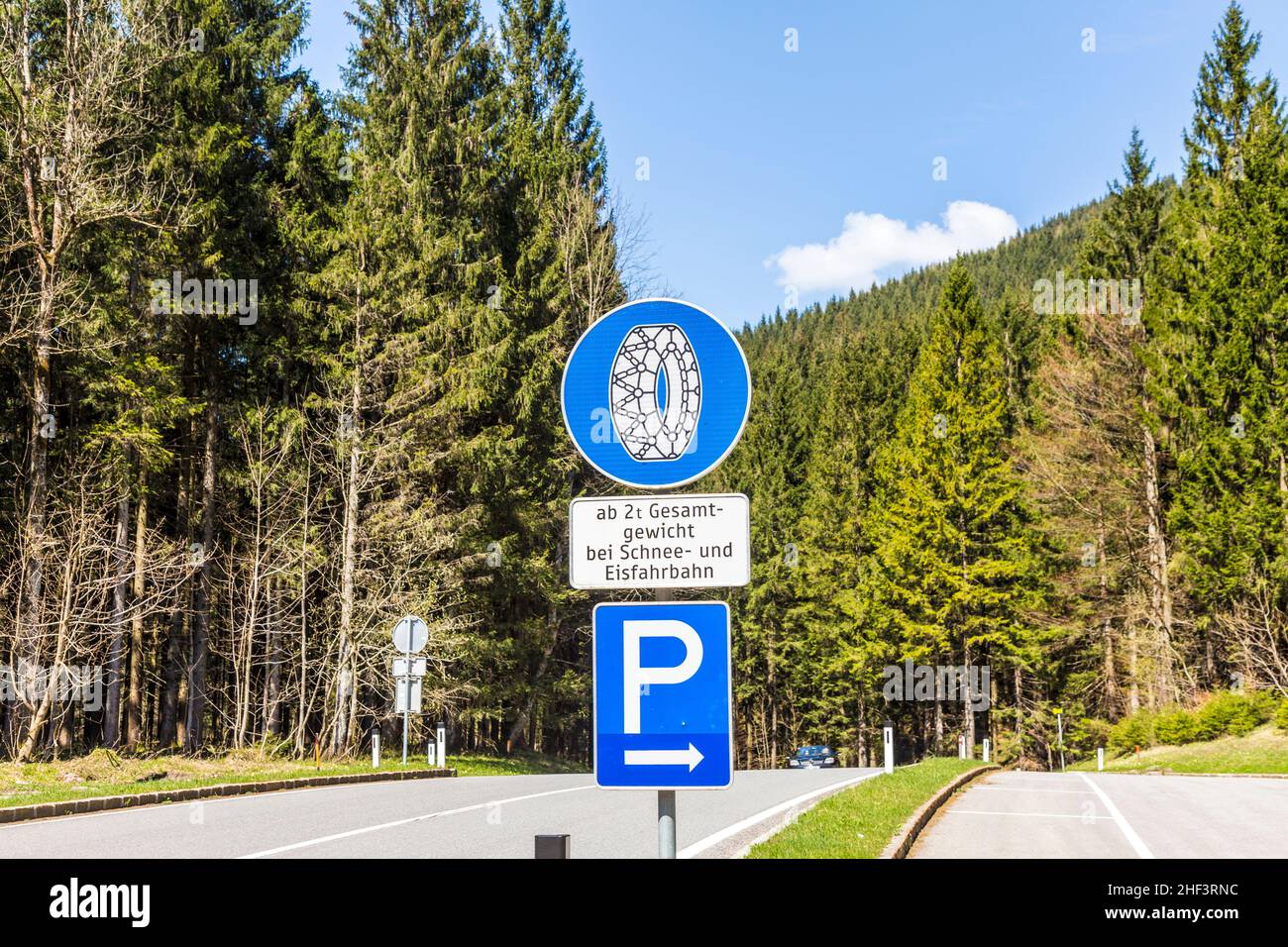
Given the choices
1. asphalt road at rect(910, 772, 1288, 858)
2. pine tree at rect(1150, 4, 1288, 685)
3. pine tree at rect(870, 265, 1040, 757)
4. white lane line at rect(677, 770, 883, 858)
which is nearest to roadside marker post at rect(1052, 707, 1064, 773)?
pine tree at rect(870, 265, 1040, 757)

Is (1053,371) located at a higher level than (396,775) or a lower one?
higher

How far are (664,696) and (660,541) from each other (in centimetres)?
53

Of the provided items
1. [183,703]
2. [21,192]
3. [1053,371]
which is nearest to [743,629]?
[1053,371]

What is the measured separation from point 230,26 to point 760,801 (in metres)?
25.4

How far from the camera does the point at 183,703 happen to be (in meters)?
33.8

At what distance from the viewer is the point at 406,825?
1092 centimetres

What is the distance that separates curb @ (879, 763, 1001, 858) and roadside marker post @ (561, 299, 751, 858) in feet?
18.9

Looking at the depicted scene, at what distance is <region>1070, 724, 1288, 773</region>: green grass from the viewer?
23953 mm

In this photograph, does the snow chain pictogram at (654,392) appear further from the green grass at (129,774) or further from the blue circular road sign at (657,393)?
the green grass at (129,774)

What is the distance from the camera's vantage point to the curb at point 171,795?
1203cm

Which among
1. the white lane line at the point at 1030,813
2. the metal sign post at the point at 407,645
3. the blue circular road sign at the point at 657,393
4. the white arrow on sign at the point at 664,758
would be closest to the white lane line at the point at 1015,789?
the white lane line at the point at 1030,813

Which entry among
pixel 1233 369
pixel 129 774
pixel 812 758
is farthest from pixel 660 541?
pixel 812 758
